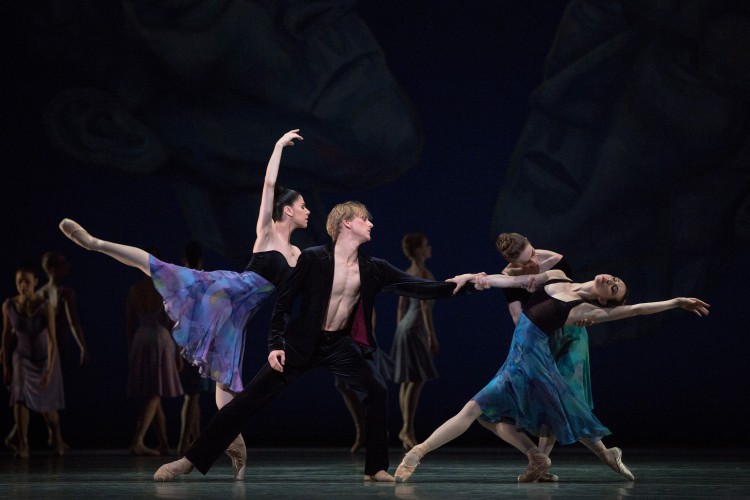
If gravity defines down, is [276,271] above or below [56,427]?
above

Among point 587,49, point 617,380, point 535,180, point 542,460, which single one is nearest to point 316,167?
point 535,180

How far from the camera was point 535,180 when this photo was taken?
34.4 ft

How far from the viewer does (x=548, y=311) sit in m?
5.95

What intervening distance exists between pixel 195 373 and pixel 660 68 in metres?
4.81

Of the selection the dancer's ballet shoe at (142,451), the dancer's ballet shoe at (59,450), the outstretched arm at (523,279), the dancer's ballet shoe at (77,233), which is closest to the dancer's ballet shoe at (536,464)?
the outstretched arm at (523,279)

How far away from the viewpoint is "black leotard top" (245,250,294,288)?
6371 millimetres

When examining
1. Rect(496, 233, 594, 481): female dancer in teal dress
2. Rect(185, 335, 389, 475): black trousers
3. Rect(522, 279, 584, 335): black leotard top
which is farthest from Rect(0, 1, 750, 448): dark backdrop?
Rect(185, 335, 389, 475): black trousers

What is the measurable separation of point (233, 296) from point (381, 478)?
1343 mm

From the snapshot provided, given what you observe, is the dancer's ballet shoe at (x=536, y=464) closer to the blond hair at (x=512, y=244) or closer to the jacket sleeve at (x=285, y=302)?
the blond hair at (x=512, y=244)

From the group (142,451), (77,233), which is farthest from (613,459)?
(142,451)

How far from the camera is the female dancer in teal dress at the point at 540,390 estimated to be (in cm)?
579

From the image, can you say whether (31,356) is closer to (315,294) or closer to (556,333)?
(315,294)

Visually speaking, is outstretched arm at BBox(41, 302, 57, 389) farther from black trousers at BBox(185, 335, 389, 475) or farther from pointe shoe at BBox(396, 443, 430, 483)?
pointe shoe at BBox(396, 443, 430, 483)

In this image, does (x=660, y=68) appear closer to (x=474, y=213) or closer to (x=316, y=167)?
(x=474, y=213)
